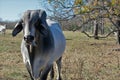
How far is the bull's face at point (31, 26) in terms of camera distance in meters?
4.88

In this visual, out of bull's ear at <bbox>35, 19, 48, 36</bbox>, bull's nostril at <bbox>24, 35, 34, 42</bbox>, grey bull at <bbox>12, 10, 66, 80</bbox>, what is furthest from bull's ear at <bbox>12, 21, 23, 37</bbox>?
bull's nostril at <bbox>24, 35, 34, 42</bbox>

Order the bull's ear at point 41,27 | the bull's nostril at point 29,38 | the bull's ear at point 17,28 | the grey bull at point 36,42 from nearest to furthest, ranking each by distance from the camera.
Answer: the bull's nostril at point 29,38 < the grey bull at point 36,42 < the bull's ear at point 41,27 < the bull's ear at point 17,28

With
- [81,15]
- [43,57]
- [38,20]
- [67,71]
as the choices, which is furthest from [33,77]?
[81,15]

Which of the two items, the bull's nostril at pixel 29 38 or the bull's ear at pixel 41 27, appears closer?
the bull's nostril at pixel 29 38

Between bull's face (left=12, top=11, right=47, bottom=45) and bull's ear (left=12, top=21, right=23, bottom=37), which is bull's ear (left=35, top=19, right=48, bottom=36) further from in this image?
bull's ear (left=12, top=21, right=23, bottom=37)

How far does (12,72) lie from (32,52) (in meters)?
3.98

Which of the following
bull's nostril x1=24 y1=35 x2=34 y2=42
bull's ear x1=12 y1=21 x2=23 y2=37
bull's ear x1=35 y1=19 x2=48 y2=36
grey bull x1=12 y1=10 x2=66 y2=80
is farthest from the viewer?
bull's ear x1=12 y1=21 x2=23 y2=37

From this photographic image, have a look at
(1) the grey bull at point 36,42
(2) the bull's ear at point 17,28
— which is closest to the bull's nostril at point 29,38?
(1) the grey bull at point 36,42

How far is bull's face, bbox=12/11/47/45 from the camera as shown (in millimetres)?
4879

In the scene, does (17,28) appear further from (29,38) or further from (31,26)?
(29,38)

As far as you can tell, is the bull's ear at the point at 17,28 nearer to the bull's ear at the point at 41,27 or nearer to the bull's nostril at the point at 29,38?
the bull's ear at the point at 41,27

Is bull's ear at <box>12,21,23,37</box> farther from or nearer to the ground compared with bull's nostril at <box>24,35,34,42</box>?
farther from the ground

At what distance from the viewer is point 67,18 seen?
1725 cm

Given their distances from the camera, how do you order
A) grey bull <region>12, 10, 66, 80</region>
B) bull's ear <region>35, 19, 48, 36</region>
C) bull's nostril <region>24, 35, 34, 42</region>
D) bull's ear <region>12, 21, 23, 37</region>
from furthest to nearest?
bull's ear <region>12, 21, 23, 37</region> < bull's ear <region>35, 19, 48, 36</region> < grey bull <region>12, 10, 66, 80</region> < bull's nostril <region>24, 35, 34, 42</region>
